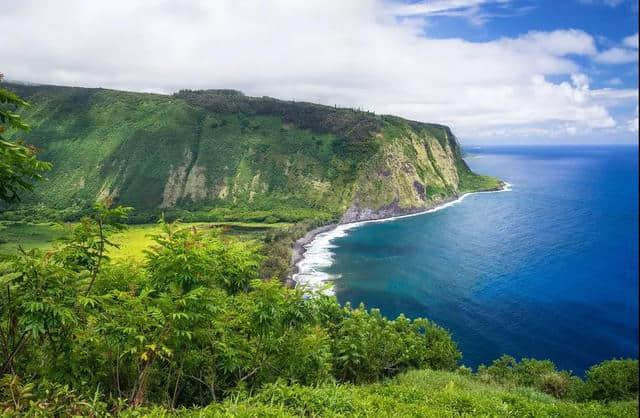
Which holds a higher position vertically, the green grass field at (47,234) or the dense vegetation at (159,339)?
the dense vegetation at (159,339)

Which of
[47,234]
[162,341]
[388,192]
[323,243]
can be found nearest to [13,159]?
[162,341]

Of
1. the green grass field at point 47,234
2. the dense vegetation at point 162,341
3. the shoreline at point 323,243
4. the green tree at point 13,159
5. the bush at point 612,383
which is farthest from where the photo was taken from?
the green grass field at point 47,234

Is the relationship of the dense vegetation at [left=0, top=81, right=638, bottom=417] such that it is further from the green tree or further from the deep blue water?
the deep blue water

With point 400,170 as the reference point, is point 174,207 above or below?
below

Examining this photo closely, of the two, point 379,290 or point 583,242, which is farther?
point 583,242

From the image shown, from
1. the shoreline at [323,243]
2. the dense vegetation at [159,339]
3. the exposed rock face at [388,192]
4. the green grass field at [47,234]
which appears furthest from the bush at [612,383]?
the exposed rock face at [388,192]

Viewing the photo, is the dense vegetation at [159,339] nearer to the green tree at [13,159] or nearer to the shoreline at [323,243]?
the green tree at [13,159]

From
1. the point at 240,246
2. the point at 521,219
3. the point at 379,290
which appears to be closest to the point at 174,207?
the point at 379,290

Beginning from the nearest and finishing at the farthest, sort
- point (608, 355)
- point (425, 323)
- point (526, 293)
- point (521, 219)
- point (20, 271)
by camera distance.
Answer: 1. point (20, 271)
2. point (425, 323)
3. point (608, 355)
4. point (526, 293)
5. point (521, 219)

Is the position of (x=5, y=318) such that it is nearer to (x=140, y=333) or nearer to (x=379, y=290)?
(x=140, y=333)
